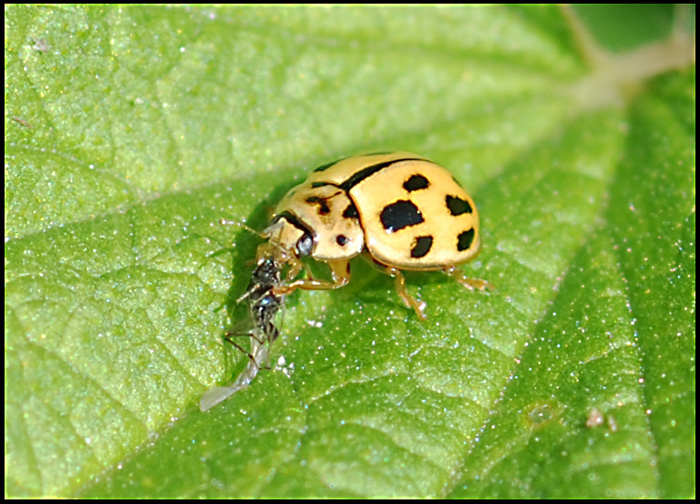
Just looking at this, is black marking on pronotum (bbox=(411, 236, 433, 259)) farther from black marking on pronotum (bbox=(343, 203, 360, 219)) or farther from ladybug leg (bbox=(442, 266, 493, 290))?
black marking on pronotum (bbox=(343, 203, 360, 219))


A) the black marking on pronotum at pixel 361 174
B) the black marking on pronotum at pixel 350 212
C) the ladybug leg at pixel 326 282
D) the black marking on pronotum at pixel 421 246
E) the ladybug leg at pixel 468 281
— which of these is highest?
the black marking on pronotum at pixel 361 174

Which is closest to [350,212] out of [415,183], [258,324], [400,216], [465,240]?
[400,216]

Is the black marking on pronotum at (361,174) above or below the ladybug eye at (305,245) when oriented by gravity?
above

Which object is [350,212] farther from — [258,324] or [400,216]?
[258,324]

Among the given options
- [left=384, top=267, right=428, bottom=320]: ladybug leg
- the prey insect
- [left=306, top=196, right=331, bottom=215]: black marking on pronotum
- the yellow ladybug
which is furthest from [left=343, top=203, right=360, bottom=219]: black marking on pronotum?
the prey insect

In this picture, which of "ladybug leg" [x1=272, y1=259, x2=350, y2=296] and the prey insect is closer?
the prey insect

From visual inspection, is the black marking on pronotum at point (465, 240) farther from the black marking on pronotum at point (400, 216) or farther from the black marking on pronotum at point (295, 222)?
the black marking on pronotum at point (295, 222)

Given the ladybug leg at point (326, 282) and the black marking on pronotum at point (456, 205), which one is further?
the black marking on pronotum at point (456, 205)

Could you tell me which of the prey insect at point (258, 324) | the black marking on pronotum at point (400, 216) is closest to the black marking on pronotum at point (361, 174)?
the black marking on pronotum at point (400, 216)
